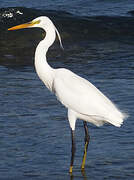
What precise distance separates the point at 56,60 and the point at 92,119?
4.75m

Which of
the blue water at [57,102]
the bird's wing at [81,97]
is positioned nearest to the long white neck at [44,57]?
the bird's wing at [81,97]

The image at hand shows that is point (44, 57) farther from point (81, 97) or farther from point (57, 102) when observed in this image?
point (57, 102)

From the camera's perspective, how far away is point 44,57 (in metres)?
6.46

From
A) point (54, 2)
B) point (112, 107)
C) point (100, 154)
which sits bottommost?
point (54, 2)

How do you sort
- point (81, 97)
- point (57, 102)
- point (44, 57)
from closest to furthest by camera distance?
point (81, 97) → point (44, 57) → point (57, 102)

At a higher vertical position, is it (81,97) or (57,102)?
(81,97)

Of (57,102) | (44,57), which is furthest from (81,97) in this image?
(57,102)

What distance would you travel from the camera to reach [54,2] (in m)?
16.5

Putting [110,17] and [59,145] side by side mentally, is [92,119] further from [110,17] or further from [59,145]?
[110,17]

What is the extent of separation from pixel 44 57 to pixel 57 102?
1719mm

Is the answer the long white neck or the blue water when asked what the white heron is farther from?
the blue water

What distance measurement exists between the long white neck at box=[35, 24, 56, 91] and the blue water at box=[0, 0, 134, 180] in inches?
31.2

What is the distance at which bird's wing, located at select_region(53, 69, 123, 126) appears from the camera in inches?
241

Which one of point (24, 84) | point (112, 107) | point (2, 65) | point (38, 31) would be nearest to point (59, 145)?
point (112, 107)
